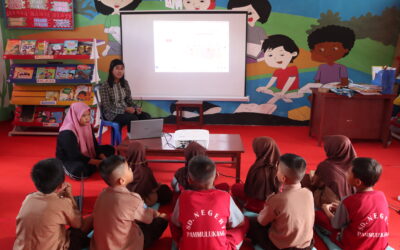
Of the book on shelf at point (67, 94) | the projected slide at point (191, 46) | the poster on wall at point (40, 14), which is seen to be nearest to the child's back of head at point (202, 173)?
the book on shelf at point (67, 94)

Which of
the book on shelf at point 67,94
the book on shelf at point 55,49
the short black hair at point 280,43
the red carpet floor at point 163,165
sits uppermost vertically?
the short black hair at point 280,43

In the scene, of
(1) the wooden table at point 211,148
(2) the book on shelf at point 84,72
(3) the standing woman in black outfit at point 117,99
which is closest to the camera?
(1) the wooden table at point 211,148

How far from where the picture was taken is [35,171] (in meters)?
1.75

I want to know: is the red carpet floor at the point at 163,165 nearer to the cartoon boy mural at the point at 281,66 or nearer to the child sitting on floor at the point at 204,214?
the child sitting on floor at the point at 204,214

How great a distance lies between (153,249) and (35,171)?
0.87m

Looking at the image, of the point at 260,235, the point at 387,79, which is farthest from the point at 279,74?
the point at 260,235

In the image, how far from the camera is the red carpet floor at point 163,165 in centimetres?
253

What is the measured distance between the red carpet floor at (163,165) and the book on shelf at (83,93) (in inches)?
23.8

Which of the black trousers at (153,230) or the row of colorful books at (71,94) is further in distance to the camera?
the row of colorful books at (71,94)

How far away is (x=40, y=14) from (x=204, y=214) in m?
4.76

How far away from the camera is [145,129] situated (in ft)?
10.6

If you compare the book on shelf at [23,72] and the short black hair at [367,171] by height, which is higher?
the book on shelf at [23,72]

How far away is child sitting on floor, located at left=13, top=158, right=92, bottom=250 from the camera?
1.69 meters

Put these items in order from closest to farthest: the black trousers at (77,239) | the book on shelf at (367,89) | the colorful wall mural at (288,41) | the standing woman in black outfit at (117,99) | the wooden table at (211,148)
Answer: the black trousers at (77,239) → the wooden table at (211,148) → the standing woman in black outfit at (117,99) → the book on shelf at (367,89) → the colorful wall mural at (288,41)
